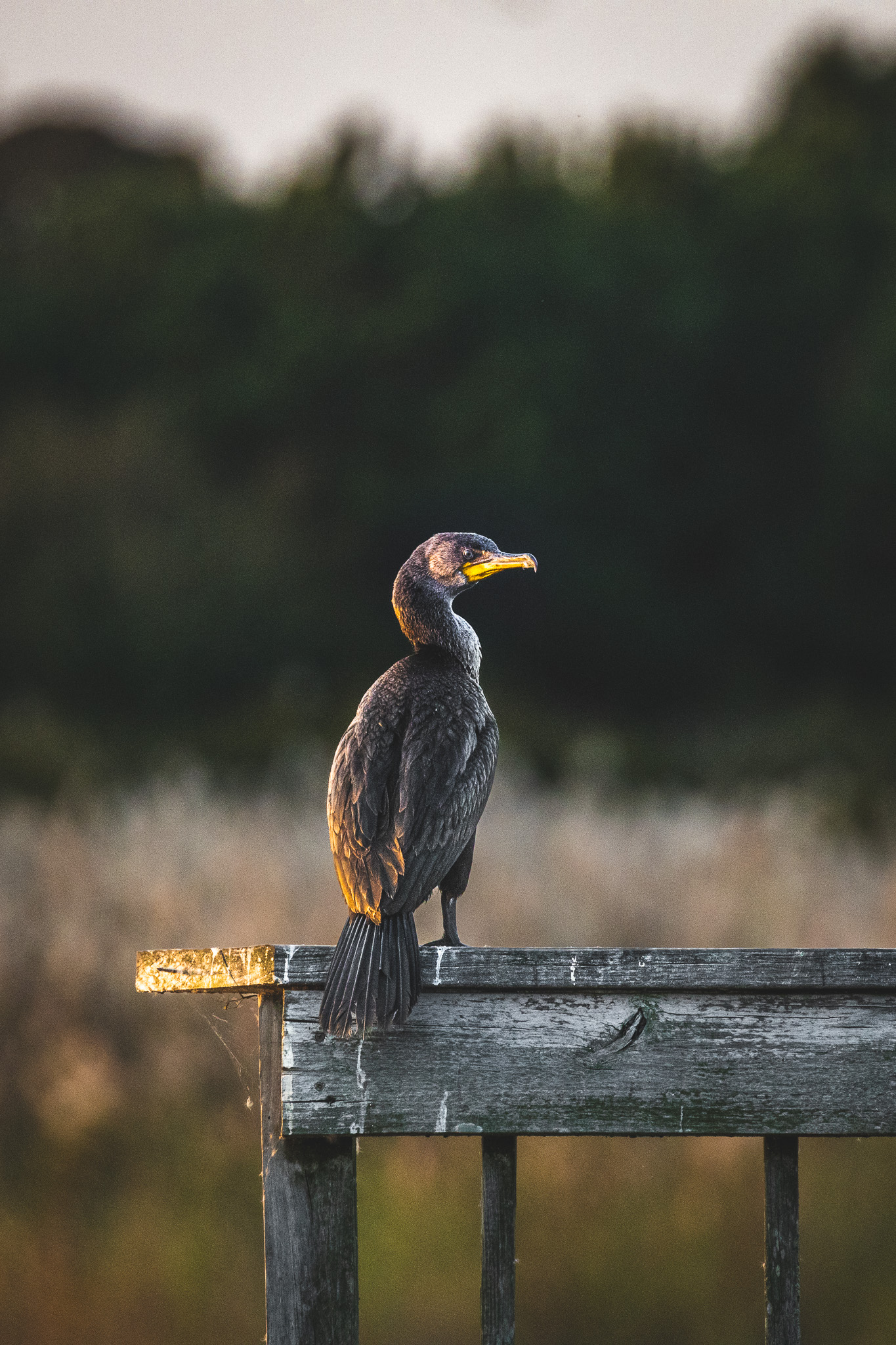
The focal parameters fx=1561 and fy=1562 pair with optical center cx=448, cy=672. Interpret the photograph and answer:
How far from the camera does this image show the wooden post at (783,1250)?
2012 millimetres

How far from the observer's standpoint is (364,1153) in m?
4.95

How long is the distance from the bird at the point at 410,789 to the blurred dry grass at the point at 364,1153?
1396 millimetres

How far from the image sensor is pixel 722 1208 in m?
4.40

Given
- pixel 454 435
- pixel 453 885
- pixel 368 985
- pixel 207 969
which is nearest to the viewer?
pixel 368 985

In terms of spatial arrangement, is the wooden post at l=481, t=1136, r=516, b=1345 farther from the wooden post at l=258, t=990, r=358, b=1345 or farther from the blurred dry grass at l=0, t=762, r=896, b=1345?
the blurred dry grass at l=0, t=762, r=896, b=1345

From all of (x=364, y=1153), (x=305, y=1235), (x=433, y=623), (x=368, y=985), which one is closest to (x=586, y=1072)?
(x=368, y=985)

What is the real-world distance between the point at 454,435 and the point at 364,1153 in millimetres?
17842

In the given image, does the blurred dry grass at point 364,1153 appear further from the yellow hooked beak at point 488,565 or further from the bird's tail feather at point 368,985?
the bird's tail feather at point 368,985

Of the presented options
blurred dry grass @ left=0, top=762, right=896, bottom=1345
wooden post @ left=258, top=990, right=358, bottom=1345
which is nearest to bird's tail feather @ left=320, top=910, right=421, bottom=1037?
wooden post @ left=258, top=990, right=358, bottom=1345

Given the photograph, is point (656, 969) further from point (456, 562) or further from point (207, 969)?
point (456, 562)

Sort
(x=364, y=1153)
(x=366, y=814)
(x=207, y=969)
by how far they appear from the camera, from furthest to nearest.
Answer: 1. (x=364, y=1153)
2. (x=366, y=814)
3. (x=207, y=969)

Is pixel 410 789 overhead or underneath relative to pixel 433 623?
underneath

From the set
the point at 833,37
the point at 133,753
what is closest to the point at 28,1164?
the point at 133,753

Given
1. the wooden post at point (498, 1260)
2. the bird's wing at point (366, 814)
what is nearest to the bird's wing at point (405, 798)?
the bird's wing at point (366, 814)
